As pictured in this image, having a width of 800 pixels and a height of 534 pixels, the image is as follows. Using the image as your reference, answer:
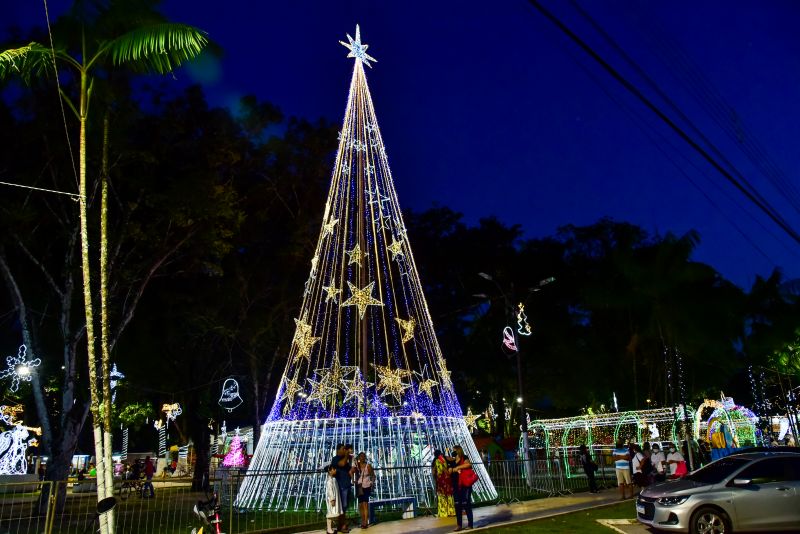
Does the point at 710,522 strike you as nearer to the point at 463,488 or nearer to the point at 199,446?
the point at 463,488

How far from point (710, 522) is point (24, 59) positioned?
44.3 feet

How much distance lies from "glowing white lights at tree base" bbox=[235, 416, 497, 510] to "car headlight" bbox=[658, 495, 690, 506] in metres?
5.44

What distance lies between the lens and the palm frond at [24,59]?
33.7 ft

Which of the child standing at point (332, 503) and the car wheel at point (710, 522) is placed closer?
the car wheel at point (710, 522)

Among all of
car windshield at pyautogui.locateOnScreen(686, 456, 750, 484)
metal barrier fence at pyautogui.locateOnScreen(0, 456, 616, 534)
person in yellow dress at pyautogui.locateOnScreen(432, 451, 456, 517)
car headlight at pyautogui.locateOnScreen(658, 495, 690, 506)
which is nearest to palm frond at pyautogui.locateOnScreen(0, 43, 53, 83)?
metal barrier fence at pyautogui.locateOnScreen(0, 456, 616, 534)

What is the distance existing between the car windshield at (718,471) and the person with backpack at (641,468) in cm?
550

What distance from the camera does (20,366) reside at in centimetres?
2102

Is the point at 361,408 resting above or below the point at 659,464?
above

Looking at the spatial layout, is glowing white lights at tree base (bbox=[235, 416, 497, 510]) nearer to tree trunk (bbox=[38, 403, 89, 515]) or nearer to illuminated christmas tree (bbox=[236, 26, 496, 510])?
illuminated christmas tree (bbox=[236, 26, 496, 510])

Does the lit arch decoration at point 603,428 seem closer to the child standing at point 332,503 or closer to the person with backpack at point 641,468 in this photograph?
the person with backpack at point 641,468

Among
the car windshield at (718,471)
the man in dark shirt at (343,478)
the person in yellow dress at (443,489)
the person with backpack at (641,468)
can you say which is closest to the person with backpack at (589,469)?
the person with backpack at (641,468)

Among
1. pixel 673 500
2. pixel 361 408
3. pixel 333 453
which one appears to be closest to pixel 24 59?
pixel 361 408

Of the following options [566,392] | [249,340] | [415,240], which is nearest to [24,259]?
[249,340]

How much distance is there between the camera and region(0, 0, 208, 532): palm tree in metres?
10.1
